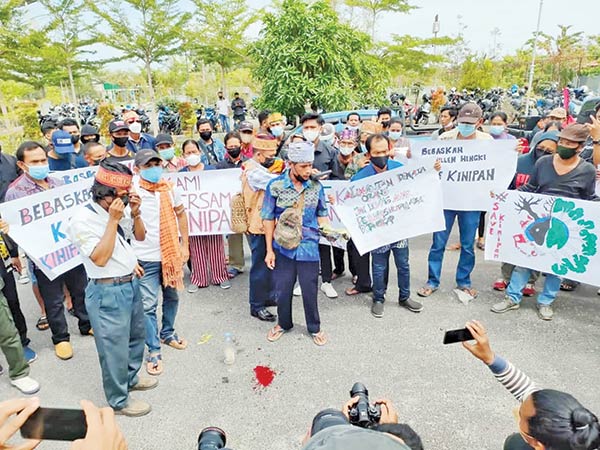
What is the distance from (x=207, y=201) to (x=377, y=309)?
2.31 metres

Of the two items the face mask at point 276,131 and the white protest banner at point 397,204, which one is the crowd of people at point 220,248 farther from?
the white protest banner at point 397,204

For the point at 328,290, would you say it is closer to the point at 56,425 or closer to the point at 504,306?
the point at 504,306

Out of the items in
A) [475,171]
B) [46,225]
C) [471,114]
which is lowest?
[46,225]

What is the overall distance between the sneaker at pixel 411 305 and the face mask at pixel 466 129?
6.33 ft

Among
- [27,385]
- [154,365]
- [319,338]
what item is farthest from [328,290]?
[27,385]

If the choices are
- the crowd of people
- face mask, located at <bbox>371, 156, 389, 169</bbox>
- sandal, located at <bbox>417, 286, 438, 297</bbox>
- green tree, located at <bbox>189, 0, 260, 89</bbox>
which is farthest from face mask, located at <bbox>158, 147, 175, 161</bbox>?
green tree, located at <bbox>189, 0, 260, 89</bbox>

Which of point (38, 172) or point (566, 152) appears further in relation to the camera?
point (566, 152)

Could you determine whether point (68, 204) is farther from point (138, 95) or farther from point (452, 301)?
point (138, 95)

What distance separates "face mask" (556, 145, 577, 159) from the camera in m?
3.88

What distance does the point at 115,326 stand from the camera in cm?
283

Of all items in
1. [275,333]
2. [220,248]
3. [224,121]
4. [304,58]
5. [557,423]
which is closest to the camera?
[557,423]

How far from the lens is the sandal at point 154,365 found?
3554mm

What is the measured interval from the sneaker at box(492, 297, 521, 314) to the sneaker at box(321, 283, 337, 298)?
5.49ft

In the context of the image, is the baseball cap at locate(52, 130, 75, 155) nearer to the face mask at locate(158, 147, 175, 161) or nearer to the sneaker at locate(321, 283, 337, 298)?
the face mask at locate(158, 147, 175, 161)
